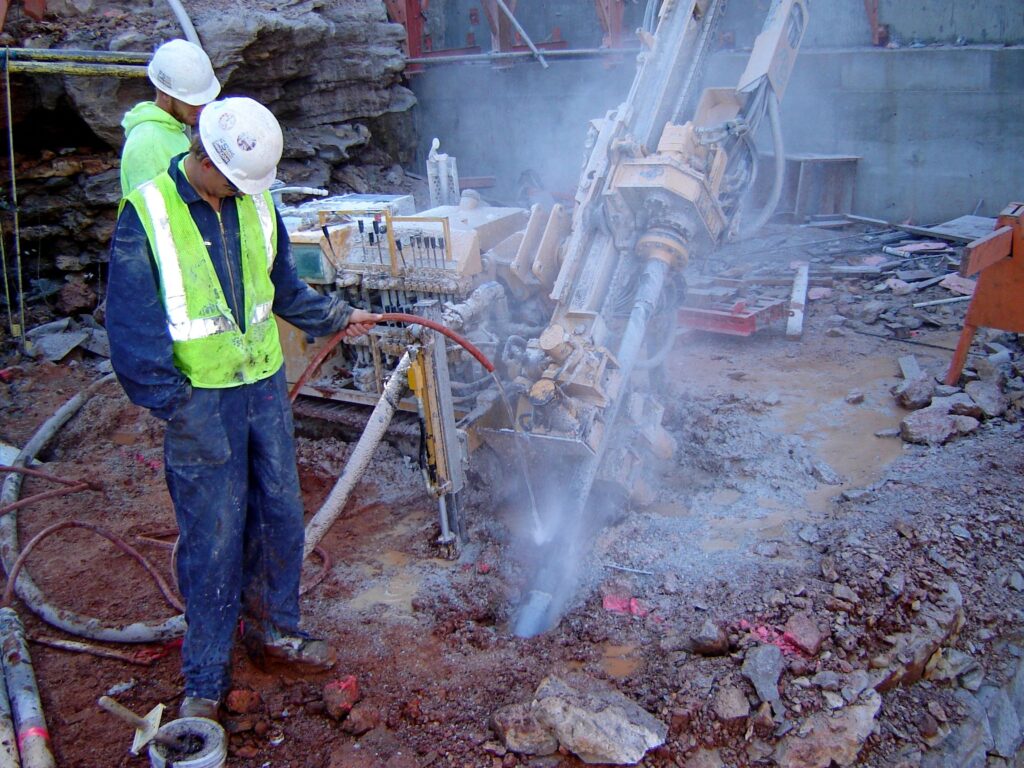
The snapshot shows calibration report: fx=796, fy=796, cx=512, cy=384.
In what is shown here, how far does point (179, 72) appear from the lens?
390 centimetres

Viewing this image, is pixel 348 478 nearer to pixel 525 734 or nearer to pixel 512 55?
pixel 525 734

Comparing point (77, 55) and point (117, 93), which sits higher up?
point (77, 55)

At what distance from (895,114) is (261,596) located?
943 centimetres

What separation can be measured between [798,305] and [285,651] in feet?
18.7

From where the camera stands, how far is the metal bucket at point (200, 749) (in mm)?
2562

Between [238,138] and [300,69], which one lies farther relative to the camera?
[300,69]

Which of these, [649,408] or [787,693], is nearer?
[787,693]

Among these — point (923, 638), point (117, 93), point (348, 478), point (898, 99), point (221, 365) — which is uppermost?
point (117, 93)

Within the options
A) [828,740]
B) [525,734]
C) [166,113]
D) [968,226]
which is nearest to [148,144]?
[166,113]

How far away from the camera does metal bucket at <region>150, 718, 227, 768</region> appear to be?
256 centimetres

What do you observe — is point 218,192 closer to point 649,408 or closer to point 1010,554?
point 649,408

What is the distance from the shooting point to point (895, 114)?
31.4ft

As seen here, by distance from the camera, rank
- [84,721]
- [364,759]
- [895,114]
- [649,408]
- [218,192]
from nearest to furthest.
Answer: [218,192] < [364,759] < [84,721] < [649,408] < [895,114]

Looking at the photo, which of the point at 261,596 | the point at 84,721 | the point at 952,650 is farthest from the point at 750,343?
the point at 84,721
